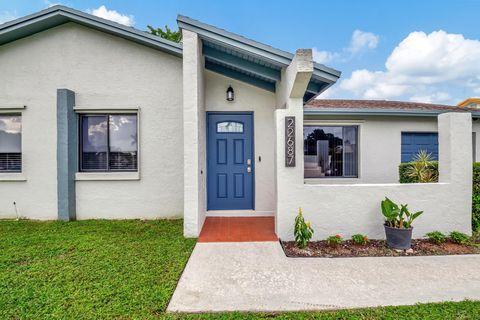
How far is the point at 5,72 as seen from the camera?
5754 millimetres

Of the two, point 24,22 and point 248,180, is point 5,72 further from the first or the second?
point 248,180

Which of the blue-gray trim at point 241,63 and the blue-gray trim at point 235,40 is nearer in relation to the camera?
the blue-gray trim at point 235,40

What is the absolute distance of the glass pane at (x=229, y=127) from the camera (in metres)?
6.05

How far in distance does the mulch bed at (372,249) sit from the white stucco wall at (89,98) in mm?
3485

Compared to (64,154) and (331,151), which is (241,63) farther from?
(64,154)

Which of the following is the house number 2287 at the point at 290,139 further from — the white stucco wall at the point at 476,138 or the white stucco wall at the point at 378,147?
the white stucco wall at the point at 476,138

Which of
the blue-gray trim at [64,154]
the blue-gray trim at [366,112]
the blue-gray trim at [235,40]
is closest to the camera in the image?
the blue-gray trim at [235,40]

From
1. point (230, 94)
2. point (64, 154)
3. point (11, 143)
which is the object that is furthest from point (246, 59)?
point (11, 143)

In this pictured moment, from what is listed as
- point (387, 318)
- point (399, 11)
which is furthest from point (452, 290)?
point (399, 11)

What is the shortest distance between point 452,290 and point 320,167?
5081 millimetres

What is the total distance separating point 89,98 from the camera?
575cm

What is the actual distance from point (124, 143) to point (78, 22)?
296cm

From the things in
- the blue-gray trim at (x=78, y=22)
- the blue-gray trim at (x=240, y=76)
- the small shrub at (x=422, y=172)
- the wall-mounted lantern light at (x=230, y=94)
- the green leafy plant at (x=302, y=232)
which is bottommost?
the green leafy plant at (x=302, y=232)

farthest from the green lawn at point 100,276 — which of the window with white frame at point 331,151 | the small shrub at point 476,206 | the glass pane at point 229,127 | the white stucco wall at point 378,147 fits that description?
the white stucco wall at point 378,147
